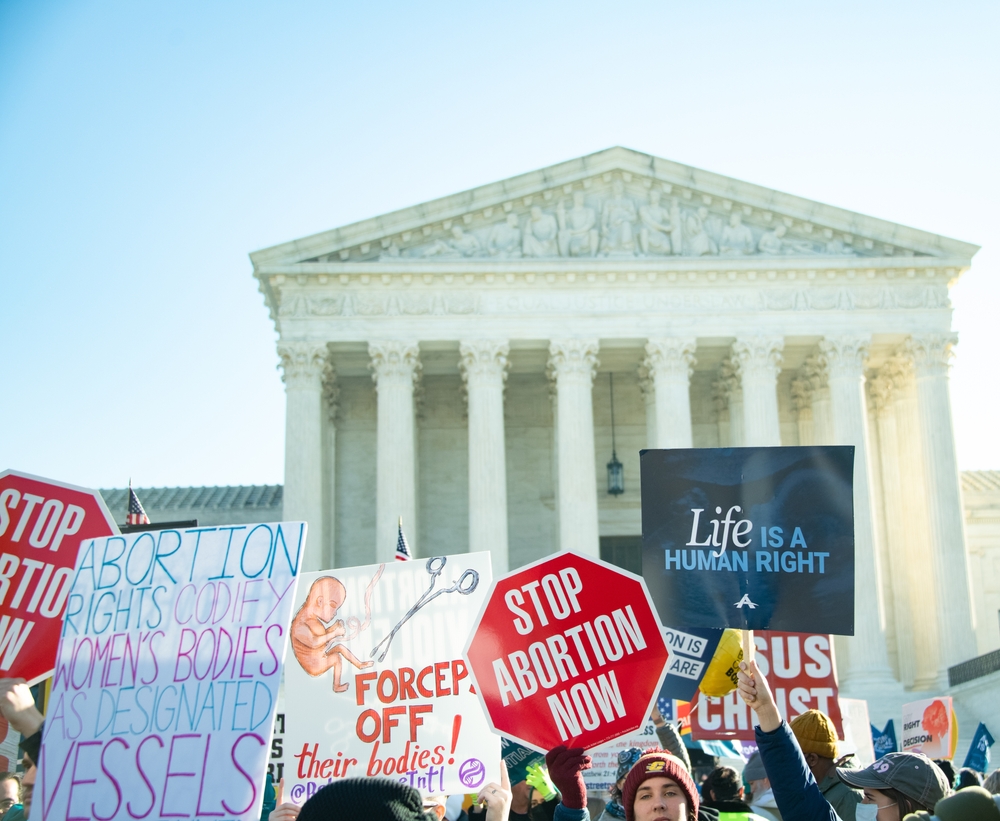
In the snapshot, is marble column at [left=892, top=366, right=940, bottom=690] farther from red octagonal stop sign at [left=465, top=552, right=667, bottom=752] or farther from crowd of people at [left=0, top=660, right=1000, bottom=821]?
red octagonal stop sign at [left=465, top=552, right=667, bottom=752]

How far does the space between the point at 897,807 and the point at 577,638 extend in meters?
2.30

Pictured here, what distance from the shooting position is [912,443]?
38031mm

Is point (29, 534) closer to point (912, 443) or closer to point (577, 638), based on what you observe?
point (577, 638)

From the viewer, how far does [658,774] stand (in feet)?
19.0

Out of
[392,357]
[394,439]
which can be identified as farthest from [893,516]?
[392,357]

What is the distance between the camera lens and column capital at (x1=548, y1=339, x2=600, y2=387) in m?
36.8

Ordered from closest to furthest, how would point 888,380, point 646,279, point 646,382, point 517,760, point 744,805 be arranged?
point 744,805 → point 517,760 → point 646,279 → point 646,382 → point 888,380

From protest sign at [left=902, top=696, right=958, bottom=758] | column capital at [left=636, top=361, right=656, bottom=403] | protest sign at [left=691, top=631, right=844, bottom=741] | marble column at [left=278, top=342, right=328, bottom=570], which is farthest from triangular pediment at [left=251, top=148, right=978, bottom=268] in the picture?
protest sign at [left=691, top=631, right=844, bottom=741]

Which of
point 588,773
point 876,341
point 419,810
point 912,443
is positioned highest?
point 876,341

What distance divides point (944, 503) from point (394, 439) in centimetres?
1655

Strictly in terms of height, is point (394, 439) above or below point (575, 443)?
above

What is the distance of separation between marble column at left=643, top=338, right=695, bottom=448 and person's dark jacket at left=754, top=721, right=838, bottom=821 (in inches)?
1199

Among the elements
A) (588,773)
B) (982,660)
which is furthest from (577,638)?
(982,660)

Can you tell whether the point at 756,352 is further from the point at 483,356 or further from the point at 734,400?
the point at 483,356
